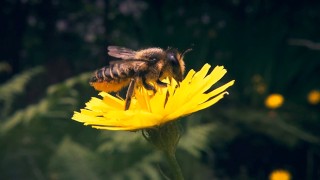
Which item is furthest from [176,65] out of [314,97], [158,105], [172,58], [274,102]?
[314,97]

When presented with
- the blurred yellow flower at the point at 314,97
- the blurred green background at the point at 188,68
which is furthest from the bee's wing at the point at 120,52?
the blurred yellow flower at the point at 314,97

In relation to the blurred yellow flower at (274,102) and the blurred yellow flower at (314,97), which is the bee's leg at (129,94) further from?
the blurred yellow flower at (314,97)

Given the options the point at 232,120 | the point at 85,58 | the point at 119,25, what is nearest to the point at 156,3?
the point at 119,25

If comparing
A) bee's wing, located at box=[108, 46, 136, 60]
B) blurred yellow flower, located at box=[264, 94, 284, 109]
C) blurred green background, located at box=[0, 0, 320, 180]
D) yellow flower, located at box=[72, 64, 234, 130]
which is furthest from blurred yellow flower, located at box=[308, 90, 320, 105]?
yellow flower, located at box=[72, 64, 234, 130]

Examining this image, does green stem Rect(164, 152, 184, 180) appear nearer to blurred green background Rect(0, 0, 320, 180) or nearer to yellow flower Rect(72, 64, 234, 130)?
yellow flower Rect(72, 64, 234, 130)

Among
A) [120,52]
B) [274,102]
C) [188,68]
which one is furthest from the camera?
[188,68]

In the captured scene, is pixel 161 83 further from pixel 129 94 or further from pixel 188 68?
pixel 188 68

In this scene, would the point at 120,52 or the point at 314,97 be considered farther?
the point at 314,97

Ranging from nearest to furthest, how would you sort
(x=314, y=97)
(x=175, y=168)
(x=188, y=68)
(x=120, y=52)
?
1. (x=175, y=168)
2. (x=120, y=52)
3. (x=314, y=97)
4. (x=188, y=68)
